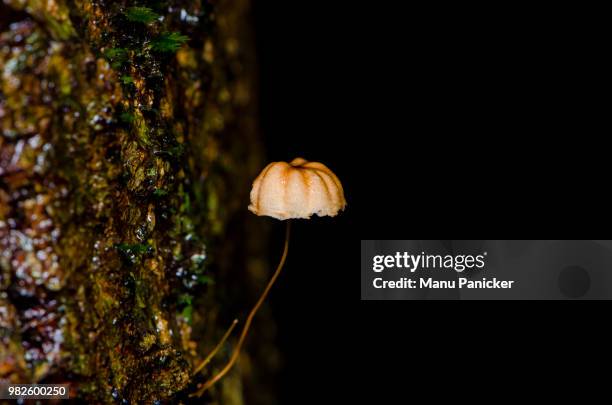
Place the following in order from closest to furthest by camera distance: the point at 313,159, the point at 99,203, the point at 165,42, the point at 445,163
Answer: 1. the point at 99,203
2. the point at 165,42
3. the point at 445,163
4. the point at 313,159

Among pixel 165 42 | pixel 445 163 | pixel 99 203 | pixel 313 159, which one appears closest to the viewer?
pixel 99 203

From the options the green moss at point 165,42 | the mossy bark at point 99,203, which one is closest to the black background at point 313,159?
the mossy bark at point 99,203

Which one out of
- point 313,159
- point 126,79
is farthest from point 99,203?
point 313,159

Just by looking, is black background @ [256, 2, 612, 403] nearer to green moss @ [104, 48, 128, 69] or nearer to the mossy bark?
the mossy bark

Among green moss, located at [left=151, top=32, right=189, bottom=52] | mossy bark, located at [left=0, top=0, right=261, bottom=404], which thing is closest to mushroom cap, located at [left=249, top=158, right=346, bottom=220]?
mossy bark, located at [left=0, top=0, right=261, bottom=404]

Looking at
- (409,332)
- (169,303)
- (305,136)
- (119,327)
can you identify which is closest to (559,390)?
(409,332)

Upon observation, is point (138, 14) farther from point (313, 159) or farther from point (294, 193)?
point (313, 159)

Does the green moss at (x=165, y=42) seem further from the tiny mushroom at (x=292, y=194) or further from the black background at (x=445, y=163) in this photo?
the black background at (x=445, y=163)
